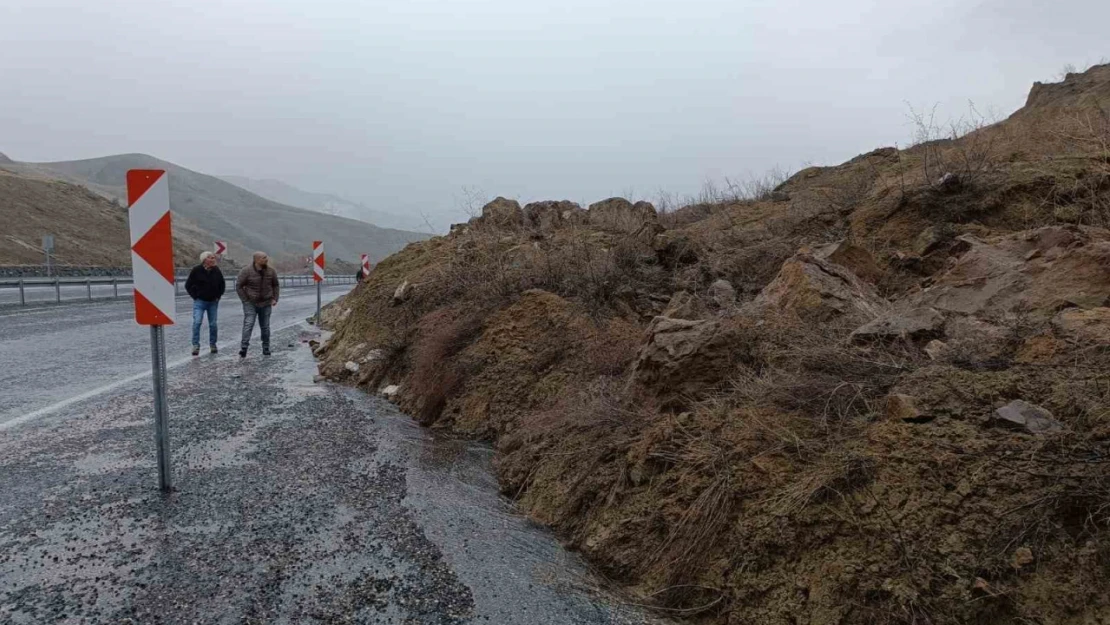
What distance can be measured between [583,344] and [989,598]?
4.49 meters

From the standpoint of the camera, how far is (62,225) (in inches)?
2031

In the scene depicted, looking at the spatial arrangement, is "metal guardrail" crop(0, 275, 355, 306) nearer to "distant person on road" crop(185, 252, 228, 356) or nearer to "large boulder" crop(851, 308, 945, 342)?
"distant person on road" crop(185, 252, 228, 356)

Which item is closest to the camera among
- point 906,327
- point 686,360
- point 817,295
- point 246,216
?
point 906,327

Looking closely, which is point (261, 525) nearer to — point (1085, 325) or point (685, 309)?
point (685, 309)

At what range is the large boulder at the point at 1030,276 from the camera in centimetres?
400

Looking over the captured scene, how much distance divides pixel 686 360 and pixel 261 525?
3135 mm

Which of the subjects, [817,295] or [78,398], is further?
[78,398]

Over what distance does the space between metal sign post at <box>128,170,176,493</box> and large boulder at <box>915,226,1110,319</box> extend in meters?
5.67

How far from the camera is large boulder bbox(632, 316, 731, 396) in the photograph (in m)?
4.78

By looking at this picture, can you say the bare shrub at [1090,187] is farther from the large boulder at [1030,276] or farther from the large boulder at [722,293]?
the large boulder at [722,293]

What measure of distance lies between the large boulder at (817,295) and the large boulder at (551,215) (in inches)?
229

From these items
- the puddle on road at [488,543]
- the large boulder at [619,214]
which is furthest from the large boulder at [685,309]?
the large boulder at [619,214]

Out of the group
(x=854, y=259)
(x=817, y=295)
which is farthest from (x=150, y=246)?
(x=854, y=259)

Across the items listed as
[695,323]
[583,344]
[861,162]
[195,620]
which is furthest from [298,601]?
[861,162]
